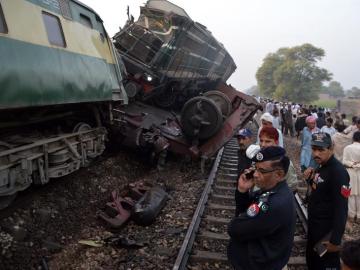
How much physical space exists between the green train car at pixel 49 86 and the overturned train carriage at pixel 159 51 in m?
2.76

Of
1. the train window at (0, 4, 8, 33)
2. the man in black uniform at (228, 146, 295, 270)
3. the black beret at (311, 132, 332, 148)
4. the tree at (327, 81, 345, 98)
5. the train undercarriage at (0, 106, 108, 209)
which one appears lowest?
the train undercarriage at (0, 106, 108, 209)

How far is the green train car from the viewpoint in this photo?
14.8 ft

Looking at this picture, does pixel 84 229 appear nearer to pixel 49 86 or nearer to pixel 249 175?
pixel 49 86

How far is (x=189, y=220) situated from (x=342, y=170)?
3232mm

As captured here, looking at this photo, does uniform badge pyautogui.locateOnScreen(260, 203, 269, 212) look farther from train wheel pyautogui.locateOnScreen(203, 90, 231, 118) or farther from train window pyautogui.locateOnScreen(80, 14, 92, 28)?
train wheel pyautogui.locateOnScreen(203, 90, 231, 118)

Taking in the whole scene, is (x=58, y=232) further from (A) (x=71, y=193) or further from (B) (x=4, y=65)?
(B) (x=4, y=65)

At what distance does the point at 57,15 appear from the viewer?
19.7ft

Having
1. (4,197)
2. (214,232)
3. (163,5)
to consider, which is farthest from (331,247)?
(163,5)

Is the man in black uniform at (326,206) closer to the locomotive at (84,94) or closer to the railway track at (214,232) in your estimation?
the railway track at (214,232)

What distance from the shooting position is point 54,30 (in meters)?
5.77

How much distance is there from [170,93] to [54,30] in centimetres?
756

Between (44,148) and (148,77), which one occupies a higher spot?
(148,77)

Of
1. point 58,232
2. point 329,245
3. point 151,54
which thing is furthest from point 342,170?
point 151,54

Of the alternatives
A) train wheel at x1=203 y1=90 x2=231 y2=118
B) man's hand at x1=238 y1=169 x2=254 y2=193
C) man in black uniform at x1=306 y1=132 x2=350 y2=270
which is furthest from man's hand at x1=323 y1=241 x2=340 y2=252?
train wheel at x1=203 y1=90 x2=231 y2=118
